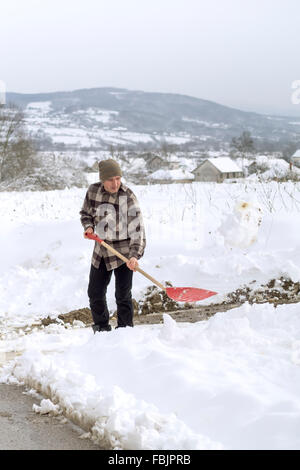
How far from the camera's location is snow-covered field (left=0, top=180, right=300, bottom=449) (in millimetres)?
3242

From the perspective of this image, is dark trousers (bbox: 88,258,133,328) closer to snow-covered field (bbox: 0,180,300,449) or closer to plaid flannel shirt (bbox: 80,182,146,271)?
plaid flannel shirt (bbox: 80,182,146,271)

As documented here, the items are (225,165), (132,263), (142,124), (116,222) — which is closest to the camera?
(132,263)

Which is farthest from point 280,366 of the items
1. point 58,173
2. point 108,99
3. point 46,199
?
point 108,99

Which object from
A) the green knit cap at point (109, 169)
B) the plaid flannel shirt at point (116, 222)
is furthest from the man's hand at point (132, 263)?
the green knit cap at point (109, 169)

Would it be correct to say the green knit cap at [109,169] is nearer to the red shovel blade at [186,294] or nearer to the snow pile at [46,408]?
the red shovel blade at [186,294]

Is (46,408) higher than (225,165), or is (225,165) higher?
(46,408)

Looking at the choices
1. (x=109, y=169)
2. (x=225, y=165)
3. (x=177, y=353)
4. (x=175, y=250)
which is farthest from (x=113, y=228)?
(x=225, y=165)

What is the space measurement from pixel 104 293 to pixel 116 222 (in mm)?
723

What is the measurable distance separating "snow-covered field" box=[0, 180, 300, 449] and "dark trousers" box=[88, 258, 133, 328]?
33cm

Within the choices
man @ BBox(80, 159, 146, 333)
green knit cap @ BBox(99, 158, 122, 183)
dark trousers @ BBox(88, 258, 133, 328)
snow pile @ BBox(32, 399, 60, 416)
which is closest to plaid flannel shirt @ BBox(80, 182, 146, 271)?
man @ BBox(80, 159, 146, 333)

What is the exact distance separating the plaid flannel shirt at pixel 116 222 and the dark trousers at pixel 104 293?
103 mm

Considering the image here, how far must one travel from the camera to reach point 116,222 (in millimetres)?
5211

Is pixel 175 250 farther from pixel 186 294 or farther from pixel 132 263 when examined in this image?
pixel 132 263

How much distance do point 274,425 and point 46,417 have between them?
62.0 inches
